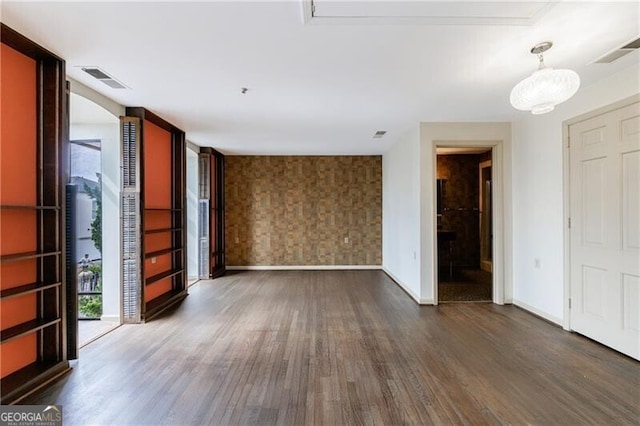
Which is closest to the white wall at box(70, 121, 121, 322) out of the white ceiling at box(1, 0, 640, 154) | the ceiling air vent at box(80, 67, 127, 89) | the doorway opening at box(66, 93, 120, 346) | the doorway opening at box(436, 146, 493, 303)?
the doorway opening at box(66, 93, 120, 346)

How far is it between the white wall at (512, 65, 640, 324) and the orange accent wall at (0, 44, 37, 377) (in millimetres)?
5042

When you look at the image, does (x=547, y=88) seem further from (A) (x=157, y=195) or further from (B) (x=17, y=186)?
(A) (x=157, y=195)

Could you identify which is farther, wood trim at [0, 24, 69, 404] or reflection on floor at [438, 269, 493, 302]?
reflection on floor at [438, 269, 493, 302]

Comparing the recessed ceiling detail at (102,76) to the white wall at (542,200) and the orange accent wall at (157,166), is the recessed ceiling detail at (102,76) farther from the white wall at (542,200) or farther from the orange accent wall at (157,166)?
the white wall at (542,200)

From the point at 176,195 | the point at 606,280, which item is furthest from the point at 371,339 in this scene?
the point at 176,195

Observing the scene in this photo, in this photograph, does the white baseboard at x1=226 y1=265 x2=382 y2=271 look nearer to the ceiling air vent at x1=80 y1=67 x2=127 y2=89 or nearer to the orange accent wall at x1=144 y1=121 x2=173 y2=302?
the orange accent wall at x1=144 y1=121 x2=173 y2=302

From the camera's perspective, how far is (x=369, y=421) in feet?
6.69

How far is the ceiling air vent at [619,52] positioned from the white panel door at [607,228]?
1.58ft

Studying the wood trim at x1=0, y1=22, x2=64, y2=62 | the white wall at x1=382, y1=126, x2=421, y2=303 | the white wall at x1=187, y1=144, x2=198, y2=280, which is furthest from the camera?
the white wall at x1=187, y1=144, x2=198, y2=280

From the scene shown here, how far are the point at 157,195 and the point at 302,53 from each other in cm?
301

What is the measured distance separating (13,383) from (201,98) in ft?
9.62

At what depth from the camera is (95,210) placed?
437cm

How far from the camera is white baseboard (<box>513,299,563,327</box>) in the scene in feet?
12.4

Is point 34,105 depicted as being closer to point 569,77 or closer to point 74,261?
point 74,261
